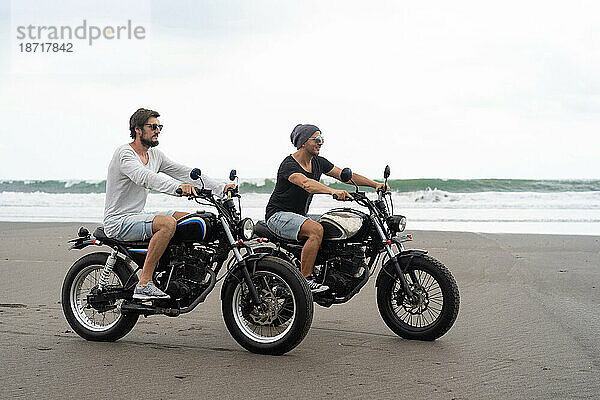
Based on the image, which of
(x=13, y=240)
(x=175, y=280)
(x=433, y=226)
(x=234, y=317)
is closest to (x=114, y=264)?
(x=175, y=280)

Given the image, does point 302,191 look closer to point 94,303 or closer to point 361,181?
point 361,181

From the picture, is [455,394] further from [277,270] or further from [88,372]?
[88,372]

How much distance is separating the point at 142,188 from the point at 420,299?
246cm

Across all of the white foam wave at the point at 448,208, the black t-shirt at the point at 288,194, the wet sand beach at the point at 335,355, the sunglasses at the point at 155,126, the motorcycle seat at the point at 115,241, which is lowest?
the wet sand beach at the point at 335,355

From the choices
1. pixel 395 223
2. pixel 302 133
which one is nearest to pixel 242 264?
pixel 395 223

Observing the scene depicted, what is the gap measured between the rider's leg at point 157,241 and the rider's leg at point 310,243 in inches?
45.8

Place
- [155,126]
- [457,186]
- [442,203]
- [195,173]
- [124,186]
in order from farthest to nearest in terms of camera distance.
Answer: [457,186]
[442,203]
[155,126]
[124,186]
[195,173]

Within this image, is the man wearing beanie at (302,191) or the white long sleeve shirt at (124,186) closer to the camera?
the white long sleeve shirt at (124,186)

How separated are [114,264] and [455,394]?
301 centimetres

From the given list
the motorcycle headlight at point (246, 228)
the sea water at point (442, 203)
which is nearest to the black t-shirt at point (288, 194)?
the motorcycle headlight at point (246, 228)

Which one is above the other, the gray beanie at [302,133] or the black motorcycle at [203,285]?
the gray beanie at [302,133]

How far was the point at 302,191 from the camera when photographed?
22.8ft

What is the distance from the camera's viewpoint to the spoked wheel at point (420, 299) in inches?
248

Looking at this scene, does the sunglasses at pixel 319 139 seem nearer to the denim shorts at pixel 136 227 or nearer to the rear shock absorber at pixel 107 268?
the denim shorts at pixel 136 227
